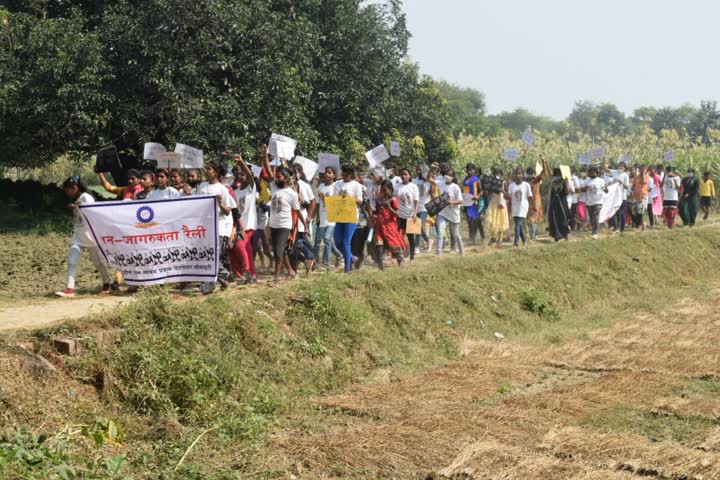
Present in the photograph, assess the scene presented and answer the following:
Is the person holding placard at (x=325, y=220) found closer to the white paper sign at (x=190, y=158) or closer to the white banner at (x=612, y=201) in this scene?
the white paper sign at (x=190, y=158)

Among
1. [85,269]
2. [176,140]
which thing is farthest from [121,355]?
[176,140]

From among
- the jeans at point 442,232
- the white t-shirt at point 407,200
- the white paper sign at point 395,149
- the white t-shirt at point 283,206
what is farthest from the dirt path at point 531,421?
the white paper sign at point 395,149

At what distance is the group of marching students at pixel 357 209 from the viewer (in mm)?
11680

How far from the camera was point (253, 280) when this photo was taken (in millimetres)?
12422

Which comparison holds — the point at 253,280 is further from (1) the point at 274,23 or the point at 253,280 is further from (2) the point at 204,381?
(1) the point at 274,23

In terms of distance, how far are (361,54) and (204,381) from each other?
55.3 feet

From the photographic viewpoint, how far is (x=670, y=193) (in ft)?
78.4

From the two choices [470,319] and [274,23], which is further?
[274,23]

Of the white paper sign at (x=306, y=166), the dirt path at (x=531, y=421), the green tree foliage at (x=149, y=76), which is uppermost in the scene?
the green tree foliage at (x=149, y=76)

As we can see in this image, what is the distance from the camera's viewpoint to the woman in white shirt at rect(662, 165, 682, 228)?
78.0 feet

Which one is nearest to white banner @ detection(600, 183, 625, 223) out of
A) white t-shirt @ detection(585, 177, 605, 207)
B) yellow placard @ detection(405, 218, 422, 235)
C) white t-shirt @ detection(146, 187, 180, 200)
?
white t-shirt @ detection(585, 177, 605, 207)

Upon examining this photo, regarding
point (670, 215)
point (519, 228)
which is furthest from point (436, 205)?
point (670, 215)

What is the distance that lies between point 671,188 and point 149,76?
13465 millimetres

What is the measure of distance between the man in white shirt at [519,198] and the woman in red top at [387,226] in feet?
16.7
